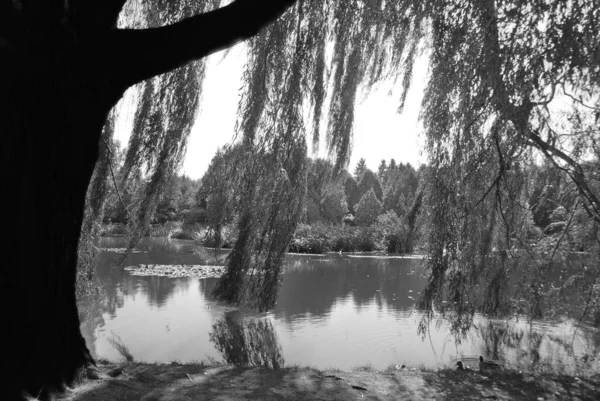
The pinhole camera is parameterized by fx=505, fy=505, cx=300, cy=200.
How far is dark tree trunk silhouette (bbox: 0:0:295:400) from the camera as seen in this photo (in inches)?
93.9

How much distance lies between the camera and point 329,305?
30.3ft

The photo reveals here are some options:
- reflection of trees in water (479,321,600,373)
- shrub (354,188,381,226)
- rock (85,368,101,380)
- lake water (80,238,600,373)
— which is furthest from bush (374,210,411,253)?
rock (85,368,101,380)

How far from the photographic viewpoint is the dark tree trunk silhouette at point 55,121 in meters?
2.38

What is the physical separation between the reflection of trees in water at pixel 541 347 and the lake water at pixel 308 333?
1 cm

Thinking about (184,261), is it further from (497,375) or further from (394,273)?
(497,375)

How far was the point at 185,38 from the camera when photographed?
2588 millimetres

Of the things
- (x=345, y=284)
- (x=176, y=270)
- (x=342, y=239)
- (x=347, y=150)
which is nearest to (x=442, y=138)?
(x=347, y=150)

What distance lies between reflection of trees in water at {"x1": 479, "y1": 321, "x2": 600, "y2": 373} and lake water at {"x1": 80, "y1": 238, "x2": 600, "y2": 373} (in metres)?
0.01

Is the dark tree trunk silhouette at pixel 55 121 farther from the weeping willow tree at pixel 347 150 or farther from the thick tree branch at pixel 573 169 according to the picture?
the thick tree branch at pixel 573 169

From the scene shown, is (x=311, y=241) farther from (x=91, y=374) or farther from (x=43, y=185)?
(x=43, y=185)

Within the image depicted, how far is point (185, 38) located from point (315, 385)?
2.60 metres

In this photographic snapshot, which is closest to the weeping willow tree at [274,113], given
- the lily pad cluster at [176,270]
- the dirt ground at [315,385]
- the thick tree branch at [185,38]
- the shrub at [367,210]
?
the thick tree branch at [185,38]

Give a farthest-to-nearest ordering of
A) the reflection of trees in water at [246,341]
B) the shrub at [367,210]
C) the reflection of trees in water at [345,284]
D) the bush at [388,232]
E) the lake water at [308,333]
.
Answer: the shrub at [367,210] < the bush at [388,232] < the reflection of trees in water at [345,284] < the lake water at [308,333] < the reflection of trees in water at [246,341]

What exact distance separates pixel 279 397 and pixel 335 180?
258 centimetres
